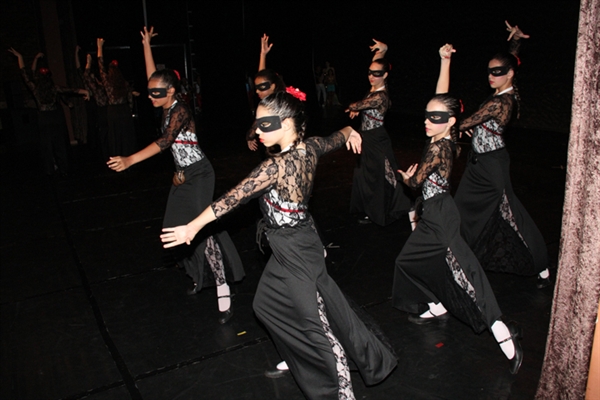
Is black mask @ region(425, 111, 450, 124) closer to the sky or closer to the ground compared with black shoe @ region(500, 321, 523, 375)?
closer to the sky

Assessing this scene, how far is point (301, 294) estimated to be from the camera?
2.83 meters

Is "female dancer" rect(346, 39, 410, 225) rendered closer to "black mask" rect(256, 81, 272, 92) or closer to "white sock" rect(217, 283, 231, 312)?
"black mask" rect(256, 81, 272, 92)

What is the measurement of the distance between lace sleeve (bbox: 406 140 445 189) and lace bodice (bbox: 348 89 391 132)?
2198mm

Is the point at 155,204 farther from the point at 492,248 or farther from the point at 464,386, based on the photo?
the point at 464,386

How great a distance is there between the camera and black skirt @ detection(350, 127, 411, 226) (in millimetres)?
6051

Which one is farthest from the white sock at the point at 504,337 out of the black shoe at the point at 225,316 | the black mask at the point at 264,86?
the black mask at the point at 264,86

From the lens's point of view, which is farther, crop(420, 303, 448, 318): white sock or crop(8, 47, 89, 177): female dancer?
crop(8, 47, 89, 177): female dancer

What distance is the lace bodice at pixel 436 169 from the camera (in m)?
3.63

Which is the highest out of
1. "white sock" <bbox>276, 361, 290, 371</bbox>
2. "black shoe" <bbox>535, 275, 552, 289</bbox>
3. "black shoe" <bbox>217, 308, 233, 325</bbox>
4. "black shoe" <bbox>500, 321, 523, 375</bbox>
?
"black shoe" <bbox>500, 321, 523, 375</bbox>

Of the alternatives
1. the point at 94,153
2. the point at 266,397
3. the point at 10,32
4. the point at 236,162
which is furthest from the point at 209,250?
the point at 10,32

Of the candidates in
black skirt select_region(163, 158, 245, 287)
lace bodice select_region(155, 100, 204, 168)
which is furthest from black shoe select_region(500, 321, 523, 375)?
lace bodice select_region(155, 100, 204, 168)

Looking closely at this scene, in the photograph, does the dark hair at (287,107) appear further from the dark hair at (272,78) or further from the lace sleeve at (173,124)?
the dark hair at (272,78)

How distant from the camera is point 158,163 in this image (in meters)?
10.1

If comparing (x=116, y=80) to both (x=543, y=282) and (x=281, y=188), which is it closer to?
(x=281, y=188)
